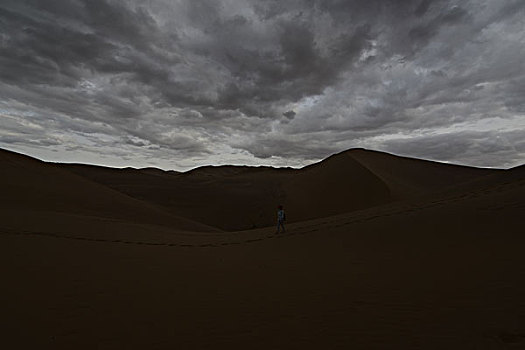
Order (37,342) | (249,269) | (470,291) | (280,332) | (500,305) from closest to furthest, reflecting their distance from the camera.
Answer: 1. (37,342)
2. (280,332)
3. (500,305)
4. (470,291)
5. (249,269)

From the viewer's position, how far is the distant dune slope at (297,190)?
26.0 meters

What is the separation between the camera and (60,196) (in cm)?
1806

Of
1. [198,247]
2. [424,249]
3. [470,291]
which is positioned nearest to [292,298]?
[470,291]

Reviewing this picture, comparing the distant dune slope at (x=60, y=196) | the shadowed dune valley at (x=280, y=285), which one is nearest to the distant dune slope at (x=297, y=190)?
the distant dune slope at (x=60, y=196)

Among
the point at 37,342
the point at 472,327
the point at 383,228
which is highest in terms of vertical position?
the point at 383,228

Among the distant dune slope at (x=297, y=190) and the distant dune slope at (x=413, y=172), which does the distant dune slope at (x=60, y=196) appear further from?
the distant dune slope at (x=413, y=172)

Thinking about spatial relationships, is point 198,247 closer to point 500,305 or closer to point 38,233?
point 38,233

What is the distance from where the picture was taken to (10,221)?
10391mm

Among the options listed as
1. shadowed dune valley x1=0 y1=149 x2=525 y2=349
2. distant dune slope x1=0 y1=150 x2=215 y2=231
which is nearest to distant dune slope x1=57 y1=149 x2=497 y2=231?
distant dune slope x1=0 y1=150 x2=215 y2=231

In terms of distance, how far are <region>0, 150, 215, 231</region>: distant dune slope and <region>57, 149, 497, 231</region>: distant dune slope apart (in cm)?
588

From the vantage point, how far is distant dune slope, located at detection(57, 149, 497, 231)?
2600 centimetres

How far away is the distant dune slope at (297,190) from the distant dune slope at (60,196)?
5.88 meters

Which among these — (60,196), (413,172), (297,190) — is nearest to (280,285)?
(60,196)

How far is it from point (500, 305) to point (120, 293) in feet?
19.4
